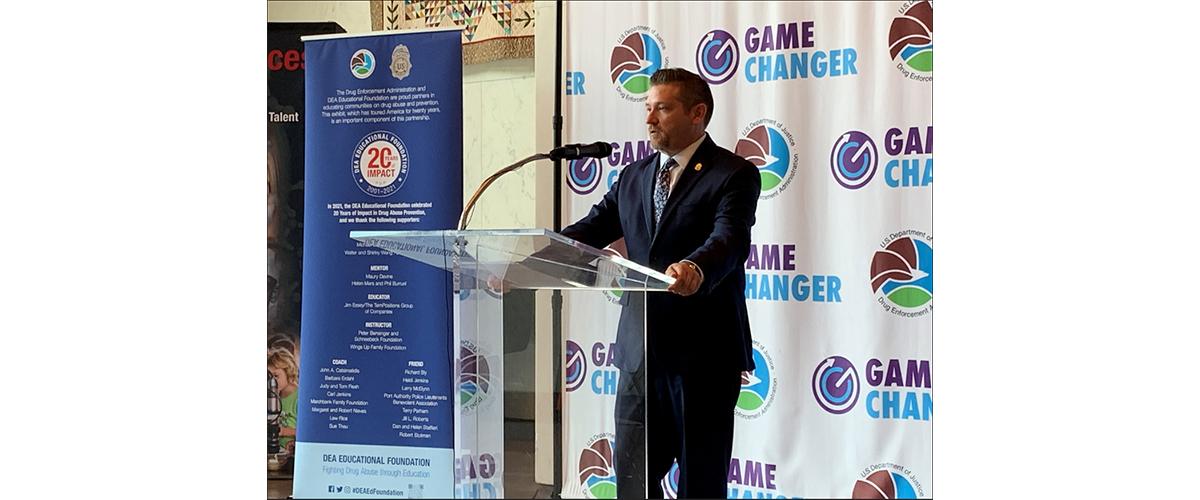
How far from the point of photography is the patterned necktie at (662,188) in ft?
10.7

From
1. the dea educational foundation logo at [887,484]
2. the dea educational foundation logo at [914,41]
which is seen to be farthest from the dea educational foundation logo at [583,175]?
the dea educational foundation logo at [887,484]

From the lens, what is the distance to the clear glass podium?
1896 mm

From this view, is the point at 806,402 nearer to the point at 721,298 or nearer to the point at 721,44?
the point at 721,298

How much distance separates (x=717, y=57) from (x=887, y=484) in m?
1.72

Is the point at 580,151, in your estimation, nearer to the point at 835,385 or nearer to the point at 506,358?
the point at 506,358

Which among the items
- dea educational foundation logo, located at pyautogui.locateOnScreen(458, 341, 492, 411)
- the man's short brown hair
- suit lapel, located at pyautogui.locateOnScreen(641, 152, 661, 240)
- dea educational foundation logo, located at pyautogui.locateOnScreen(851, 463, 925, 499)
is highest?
the man's short brown hair

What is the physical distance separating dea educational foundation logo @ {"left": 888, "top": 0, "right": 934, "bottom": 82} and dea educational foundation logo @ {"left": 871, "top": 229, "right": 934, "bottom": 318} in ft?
1.90

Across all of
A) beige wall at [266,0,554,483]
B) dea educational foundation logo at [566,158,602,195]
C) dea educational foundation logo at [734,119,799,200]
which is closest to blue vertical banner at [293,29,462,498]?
beige wall at [266,0,554,483]

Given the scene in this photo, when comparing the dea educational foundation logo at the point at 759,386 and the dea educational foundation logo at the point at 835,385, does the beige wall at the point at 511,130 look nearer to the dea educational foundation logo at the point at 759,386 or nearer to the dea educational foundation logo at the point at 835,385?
the dea educational foundation logo at the point at 759,386

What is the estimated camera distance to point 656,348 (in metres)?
3.10

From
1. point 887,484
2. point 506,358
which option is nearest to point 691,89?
point 887,484

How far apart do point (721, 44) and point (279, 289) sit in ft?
6.53

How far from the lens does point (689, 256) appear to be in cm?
289

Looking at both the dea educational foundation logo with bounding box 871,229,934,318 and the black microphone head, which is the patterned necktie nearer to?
the black microphone head
